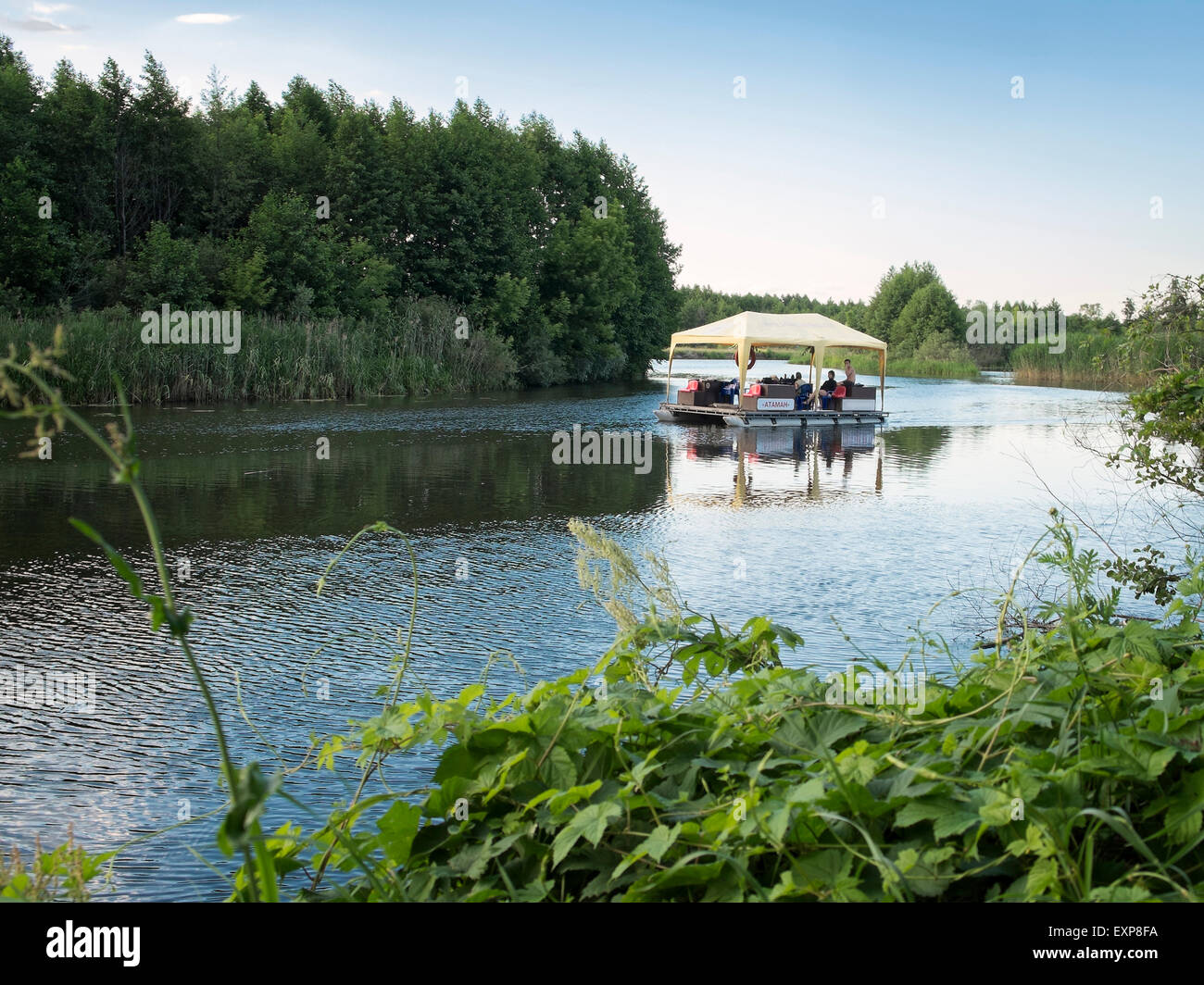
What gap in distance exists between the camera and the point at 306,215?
46.5 meters

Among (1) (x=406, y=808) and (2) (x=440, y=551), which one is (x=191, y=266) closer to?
(2) (x=440, y=551)

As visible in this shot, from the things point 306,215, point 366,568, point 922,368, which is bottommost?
point 366,568

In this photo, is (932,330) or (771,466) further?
(932,330)

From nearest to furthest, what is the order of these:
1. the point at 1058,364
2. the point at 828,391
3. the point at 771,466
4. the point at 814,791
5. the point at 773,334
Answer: the point at 814,791 < the point at 771,466 < the point at 773,334 < the point at 828,391 < the point at 1058,364

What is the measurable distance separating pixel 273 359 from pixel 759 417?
1472cm

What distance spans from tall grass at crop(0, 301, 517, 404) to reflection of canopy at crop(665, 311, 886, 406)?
37.1ft

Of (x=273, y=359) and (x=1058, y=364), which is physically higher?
(x=1058, y=364)

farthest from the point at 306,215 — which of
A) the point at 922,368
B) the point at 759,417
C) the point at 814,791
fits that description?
the point at 814,791

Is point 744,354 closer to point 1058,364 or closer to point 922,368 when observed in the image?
point 1058,364

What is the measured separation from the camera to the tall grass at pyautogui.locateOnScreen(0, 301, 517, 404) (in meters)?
29.1

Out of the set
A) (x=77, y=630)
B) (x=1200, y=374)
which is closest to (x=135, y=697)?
(x=77, y=630)

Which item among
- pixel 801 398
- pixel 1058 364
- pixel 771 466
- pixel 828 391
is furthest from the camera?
pixel 1058 364

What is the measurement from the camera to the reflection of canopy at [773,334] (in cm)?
3014

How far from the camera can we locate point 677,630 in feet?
10.1
